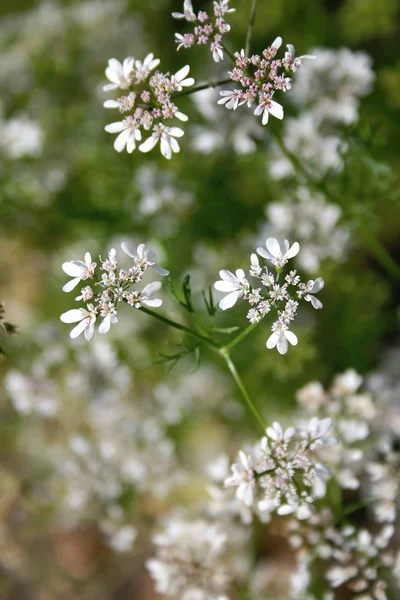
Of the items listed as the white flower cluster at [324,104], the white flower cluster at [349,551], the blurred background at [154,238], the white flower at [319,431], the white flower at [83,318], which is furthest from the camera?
the blurred background at [154,238]

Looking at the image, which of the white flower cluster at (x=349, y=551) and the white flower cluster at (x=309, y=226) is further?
the white flower cluster at (x=309, y=226)

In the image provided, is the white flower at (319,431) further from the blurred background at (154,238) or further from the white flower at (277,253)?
the blurred background at (154,238)

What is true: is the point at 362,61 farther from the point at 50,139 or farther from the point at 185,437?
the point at 185,437

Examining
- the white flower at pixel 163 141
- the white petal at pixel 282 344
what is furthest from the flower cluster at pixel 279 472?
the white flower at pixel 163 141

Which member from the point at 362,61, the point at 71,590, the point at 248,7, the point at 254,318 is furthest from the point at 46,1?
the point at 71,590

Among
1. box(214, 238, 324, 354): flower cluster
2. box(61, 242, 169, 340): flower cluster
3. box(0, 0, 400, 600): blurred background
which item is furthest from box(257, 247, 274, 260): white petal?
box(0, 0, 400, 600): blurred background

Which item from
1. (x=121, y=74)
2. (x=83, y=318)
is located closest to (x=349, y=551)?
(x=83, y=318)

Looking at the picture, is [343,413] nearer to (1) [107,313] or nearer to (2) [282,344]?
(2) [282,344]

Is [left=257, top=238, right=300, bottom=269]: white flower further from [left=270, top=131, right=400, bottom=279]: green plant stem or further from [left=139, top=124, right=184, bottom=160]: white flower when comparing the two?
[left=270, top=131, right=400, bottom=279]: green plant stem
